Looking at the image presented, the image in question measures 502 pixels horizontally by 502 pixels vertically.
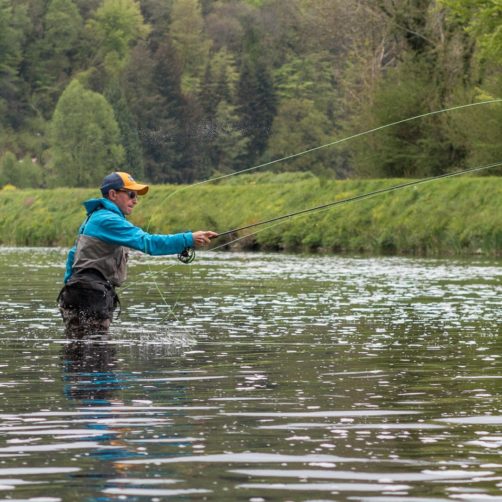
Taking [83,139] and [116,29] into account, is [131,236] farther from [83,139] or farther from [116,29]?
[116,29]

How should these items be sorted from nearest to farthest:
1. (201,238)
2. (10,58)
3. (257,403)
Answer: (257,403) → (201,238) → (10,58)

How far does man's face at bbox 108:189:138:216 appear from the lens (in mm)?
14258

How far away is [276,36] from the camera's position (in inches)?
5167

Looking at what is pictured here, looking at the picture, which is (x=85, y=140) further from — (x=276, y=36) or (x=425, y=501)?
(x=425, y=501)

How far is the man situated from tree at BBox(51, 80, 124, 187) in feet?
280

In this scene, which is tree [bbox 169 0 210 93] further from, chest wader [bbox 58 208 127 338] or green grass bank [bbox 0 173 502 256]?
chest wader [bbox 58 208 127 338]

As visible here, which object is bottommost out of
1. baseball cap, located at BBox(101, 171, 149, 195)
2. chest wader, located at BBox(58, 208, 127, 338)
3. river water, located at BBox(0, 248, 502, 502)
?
river water, located at BBox(0, 248, 502, 502)

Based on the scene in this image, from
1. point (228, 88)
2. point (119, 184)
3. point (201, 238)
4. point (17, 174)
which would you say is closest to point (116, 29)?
point (228, 88)

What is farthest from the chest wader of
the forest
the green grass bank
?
the forest

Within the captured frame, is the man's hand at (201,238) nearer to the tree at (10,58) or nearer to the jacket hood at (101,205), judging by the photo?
the jacket hood at (101,205)

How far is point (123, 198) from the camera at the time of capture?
14.2m

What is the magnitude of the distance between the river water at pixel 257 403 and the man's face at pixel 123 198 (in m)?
1.21

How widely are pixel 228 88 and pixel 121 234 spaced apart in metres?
107

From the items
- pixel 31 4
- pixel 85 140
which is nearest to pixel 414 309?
pixel 85 140
